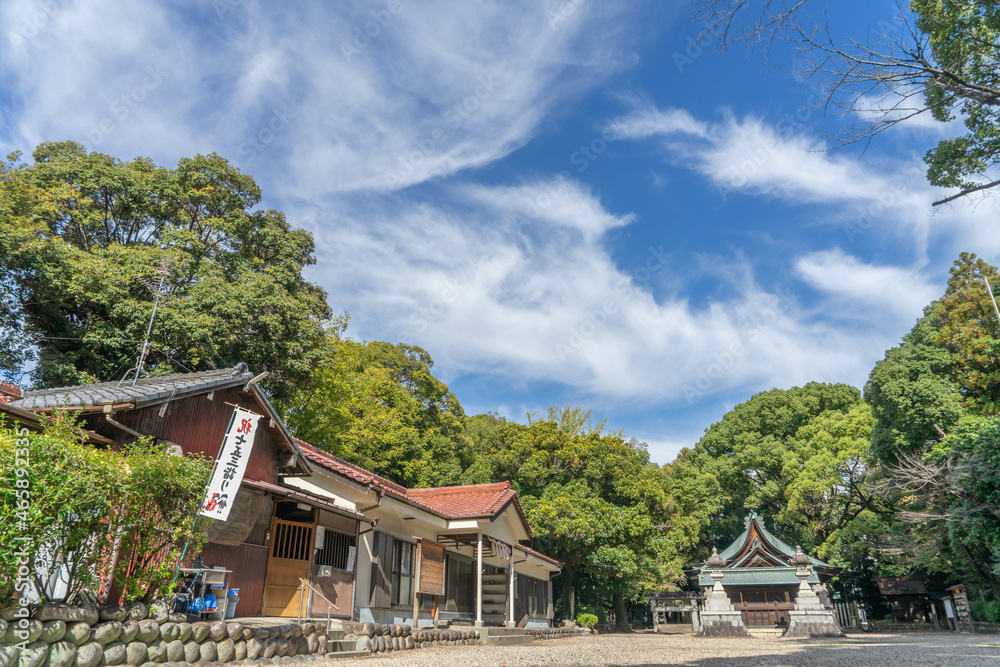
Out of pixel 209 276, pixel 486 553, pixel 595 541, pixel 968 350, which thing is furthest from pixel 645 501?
pixel 209 276

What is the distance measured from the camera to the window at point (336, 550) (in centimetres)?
1141

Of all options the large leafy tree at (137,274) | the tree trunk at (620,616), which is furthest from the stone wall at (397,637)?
the tree trunk at (620,616)

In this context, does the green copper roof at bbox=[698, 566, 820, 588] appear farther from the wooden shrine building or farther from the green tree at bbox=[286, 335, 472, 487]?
the green tree at bbox=[286, 335, 472, 487]

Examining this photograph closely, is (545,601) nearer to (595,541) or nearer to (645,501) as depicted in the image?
(595,541)

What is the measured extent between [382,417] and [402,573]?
512 inches

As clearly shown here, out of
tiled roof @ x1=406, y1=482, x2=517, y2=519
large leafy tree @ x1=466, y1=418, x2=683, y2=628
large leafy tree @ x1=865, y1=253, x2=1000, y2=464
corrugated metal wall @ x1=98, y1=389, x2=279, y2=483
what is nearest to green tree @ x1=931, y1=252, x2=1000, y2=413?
large leafy tree @ x1=865, y1=253, x2=1000, y2=464

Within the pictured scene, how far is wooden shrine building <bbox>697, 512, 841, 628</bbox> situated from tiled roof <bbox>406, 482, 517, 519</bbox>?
549 inches

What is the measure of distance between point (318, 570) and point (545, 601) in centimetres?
1669

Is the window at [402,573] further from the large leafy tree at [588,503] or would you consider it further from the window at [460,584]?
the large leafy tree at [588,503]

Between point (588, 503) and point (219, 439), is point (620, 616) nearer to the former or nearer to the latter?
point (588, 503)

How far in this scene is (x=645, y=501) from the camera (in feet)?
87.9

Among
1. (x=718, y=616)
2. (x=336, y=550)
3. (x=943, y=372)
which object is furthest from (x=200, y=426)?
(x=943, y=372)

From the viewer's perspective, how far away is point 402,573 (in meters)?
14.4

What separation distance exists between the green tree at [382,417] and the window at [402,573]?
7688 mm
